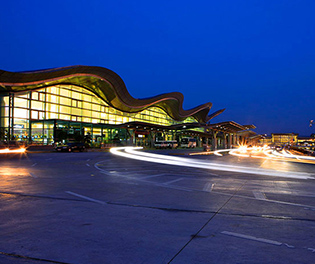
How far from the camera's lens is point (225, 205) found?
723 centimetres

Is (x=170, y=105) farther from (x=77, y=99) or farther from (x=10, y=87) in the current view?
(x=10, y=87)

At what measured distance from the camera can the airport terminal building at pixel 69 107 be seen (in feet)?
152

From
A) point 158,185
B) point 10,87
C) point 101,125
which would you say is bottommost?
point 158,185

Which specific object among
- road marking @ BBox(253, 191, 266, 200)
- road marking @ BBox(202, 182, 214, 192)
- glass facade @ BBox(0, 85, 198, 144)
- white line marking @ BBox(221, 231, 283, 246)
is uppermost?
glass facade @ BBox(0, 85, 198, 144)

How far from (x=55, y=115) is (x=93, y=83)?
37.3ft

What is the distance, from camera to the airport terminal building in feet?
152

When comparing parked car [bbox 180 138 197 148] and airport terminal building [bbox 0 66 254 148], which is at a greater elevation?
airport terminal building [bbox 0 66 254 148]

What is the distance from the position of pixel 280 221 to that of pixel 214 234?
1.74m

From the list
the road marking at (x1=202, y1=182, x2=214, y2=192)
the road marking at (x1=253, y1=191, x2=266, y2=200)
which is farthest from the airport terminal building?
the road marking at (x1=253, y1=191, x2=266, y2=200)

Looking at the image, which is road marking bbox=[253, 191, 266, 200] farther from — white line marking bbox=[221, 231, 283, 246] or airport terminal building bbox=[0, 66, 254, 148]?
airport terminal building bbox=[0, 66, 254, 148]

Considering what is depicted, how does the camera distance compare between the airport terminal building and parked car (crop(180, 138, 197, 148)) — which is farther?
parked car (crop(180, 138, 197, 148))

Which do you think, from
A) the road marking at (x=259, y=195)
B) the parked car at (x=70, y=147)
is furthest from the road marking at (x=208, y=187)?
the parked car at (x=70, y=147)

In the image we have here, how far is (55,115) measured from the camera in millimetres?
54938

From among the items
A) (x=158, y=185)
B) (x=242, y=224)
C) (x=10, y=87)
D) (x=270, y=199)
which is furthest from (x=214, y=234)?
(x=10, y=87)
